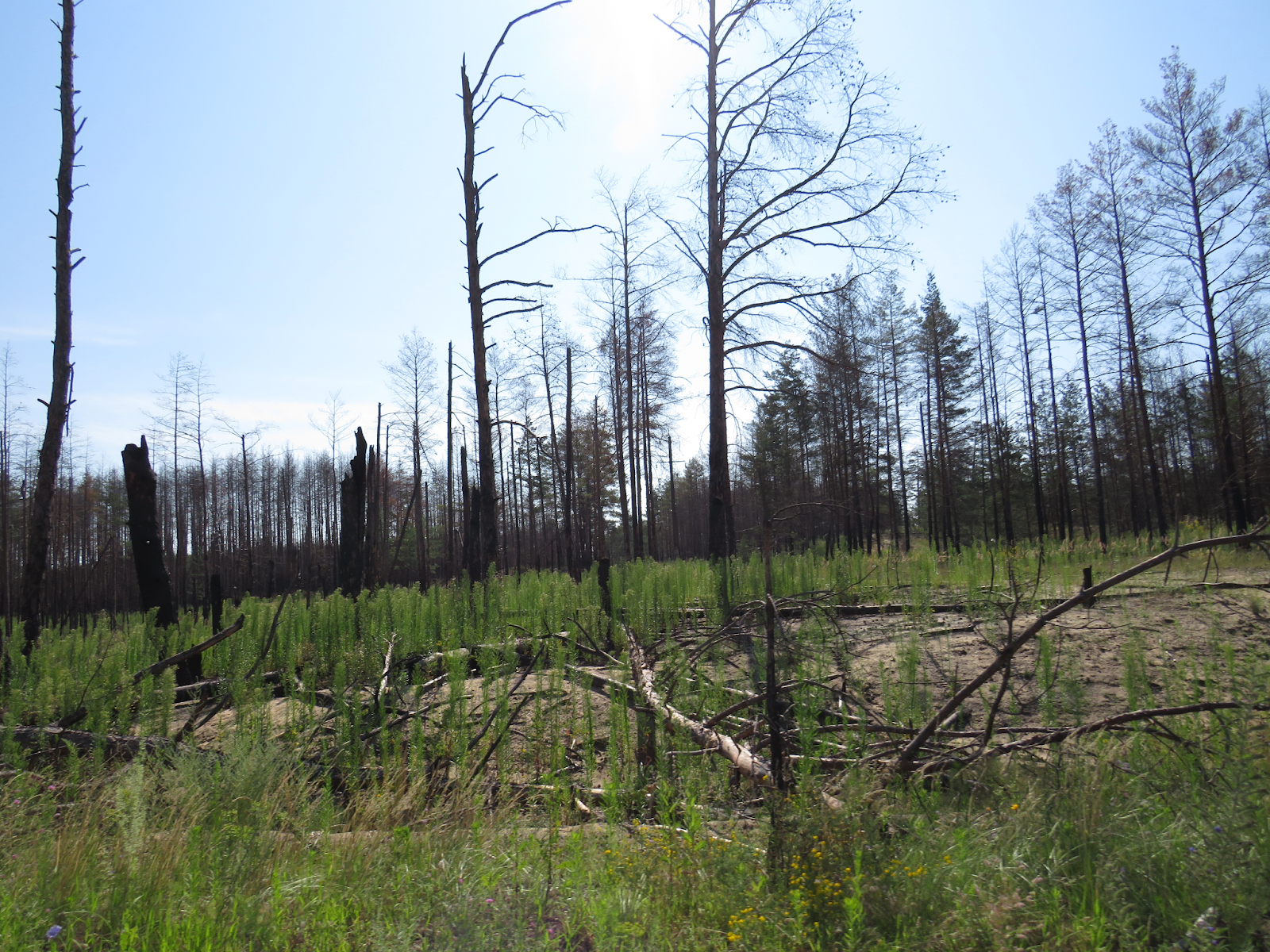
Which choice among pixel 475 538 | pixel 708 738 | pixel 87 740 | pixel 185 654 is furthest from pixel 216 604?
pixel 708 738

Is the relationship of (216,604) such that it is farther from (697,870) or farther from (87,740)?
(697,870)

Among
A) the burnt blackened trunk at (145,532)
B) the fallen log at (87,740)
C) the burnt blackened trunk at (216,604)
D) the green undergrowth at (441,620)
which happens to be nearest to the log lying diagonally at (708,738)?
the green undergrowth at (441,620)

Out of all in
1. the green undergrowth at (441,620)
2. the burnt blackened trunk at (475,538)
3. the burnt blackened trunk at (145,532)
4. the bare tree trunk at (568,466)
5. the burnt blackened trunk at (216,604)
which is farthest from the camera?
the bare tree trunk at (568,466)

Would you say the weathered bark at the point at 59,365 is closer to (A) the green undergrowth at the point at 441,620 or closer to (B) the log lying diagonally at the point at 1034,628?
(A) the green undergrowth at the point at 441,620

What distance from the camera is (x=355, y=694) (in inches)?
176

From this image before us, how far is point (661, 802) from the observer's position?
3158 mm

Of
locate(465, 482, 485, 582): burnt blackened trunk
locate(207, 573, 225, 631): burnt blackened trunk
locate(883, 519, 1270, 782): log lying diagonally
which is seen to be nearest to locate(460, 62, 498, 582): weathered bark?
locate(465, 482, 485, 582): burnt blackened trunk

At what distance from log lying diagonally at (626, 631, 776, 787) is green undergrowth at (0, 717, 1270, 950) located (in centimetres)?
21

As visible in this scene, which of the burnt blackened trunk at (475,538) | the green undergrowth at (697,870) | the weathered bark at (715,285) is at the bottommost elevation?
the green undergrowth at (697,870)

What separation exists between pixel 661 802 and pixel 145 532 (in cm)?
771

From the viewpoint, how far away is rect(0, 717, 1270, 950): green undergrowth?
199 centimetres

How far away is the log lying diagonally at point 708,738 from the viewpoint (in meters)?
3.17

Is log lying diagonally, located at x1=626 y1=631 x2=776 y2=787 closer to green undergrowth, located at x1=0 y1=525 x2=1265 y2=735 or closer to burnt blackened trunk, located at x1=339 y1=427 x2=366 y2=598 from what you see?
green undergrowth, located at x1=0 y1=525 x2=1265 y2=735

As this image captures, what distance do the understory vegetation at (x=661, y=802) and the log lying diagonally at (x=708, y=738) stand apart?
0.09m
